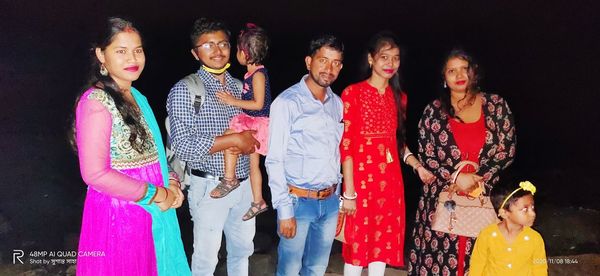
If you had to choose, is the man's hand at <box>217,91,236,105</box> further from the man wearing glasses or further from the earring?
the earring

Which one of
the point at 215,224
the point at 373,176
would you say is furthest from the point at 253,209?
the point at 373,176

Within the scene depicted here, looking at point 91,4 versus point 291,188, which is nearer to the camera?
→ point 291,188

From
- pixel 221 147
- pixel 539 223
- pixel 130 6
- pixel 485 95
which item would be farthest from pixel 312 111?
pixel 539 223

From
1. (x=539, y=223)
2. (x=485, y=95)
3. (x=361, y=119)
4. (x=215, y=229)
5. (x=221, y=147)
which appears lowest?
(x=539, y=223)

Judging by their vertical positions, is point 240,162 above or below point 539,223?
above

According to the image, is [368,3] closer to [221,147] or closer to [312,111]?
[312,111]

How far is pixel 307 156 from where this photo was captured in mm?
2527

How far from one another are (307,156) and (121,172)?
1030mm

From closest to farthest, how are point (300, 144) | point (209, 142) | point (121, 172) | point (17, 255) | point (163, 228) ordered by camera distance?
point (121, 172), point (163, 228), point (209, 142), point (300, 144), point (17, 255)

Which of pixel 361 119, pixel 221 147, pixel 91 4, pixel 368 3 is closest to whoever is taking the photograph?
pixel 221 147

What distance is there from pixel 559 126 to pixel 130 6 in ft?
15.3

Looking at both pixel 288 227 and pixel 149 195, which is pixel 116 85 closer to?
pixel 149 195

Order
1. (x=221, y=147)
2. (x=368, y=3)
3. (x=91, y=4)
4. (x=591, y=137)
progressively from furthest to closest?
(x=591, y=137) < (x=368, y=3) < (x=91, y=4) < (x=221, y=147)

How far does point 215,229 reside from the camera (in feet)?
8.42
